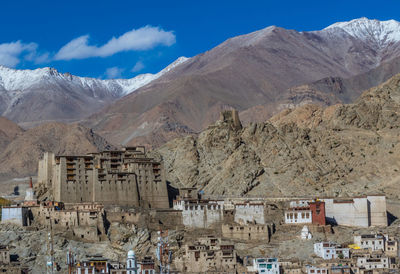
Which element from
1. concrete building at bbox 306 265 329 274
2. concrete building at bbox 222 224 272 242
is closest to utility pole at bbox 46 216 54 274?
concrete building at bbox 222 224 272 242

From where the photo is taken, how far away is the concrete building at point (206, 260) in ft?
342

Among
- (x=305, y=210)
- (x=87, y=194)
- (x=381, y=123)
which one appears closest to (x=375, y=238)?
(x=305, y=210)

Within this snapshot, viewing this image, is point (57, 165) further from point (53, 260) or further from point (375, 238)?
point (375, 238)

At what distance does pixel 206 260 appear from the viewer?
105 m

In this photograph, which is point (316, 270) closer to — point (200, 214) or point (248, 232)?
point (248, 232)

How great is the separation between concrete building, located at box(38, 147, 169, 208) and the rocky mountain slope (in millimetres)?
16239

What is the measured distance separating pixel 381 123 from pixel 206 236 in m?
58.3

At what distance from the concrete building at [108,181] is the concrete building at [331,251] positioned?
1016 inches

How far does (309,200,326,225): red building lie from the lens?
11969cm

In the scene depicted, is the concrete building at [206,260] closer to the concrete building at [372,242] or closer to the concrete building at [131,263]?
the concrete building at [131,263]

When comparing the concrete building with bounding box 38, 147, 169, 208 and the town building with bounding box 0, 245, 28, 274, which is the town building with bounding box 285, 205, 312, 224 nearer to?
the concrete building with bounding box 38, 147, 169, 208

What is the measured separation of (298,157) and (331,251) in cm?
4327

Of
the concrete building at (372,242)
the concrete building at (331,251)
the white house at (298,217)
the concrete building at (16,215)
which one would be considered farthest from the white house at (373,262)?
the concrete building at (16,215)

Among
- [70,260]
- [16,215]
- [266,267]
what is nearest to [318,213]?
[266,267]
